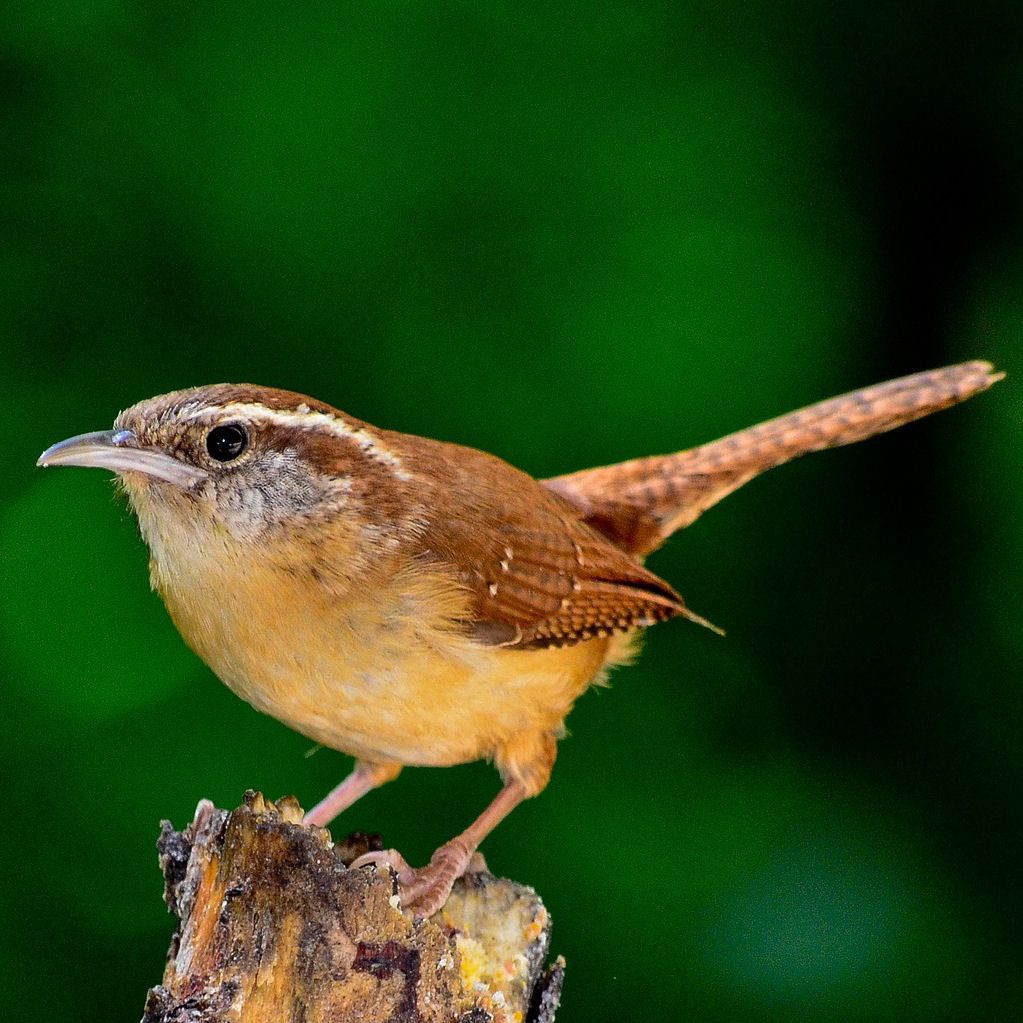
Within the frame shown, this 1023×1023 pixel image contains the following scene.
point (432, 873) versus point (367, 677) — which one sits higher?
point (367, 677)

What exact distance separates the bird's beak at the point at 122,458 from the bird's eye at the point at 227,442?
0.17 feet

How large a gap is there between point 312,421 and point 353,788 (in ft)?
3.89

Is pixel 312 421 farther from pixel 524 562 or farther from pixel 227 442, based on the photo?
pixel 524 562

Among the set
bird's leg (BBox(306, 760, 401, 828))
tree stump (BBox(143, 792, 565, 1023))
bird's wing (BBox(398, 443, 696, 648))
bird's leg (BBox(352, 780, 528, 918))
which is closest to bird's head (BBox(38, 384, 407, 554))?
bird's wing (BBox(398, 443, 696, 648))

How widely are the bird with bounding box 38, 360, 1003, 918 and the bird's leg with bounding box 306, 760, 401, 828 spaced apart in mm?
420

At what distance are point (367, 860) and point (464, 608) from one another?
0.60 meters

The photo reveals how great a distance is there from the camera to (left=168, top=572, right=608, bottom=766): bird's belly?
322cm

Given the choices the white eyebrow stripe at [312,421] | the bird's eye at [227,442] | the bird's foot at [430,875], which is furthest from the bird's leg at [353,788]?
the bird's eye at [227,442]

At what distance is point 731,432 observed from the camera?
4.72 meters

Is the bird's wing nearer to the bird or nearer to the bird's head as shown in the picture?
the bird

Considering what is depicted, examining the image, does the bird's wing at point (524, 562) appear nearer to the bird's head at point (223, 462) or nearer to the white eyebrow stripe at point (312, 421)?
the white eyebrow stripe at point (312, 421)

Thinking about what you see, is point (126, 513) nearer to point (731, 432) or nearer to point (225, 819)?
point (225, 819)

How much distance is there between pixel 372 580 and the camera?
3297mm

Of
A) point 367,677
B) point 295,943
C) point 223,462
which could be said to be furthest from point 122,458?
point 295,943
